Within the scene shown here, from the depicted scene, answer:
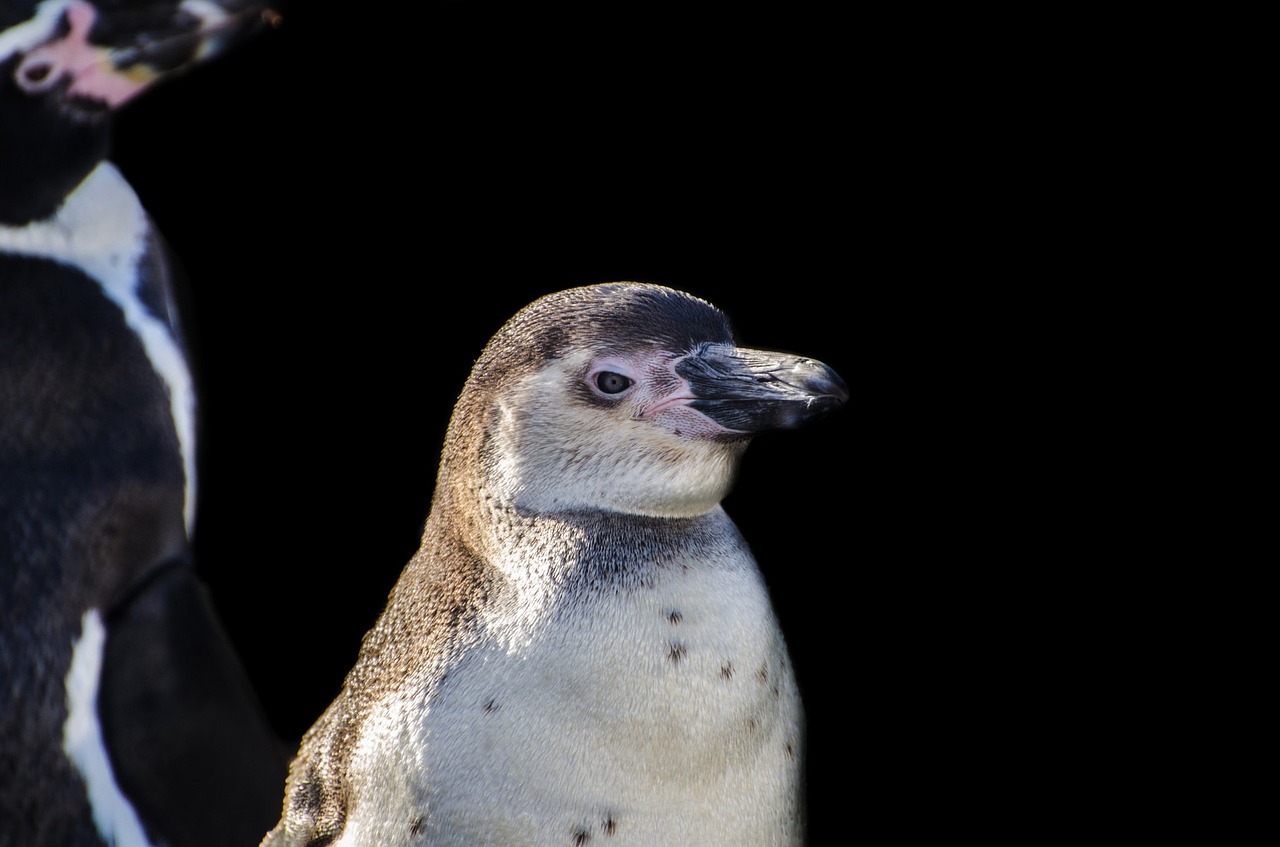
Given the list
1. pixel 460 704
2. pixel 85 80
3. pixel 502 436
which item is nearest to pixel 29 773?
pixel 460 704

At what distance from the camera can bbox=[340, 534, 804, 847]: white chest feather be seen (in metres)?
2.19

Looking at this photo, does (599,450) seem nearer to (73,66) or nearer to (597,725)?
(597,725)

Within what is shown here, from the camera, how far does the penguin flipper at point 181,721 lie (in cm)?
228

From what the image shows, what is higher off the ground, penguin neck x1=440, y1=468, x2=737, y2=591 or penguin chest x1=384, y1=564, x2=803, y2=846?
penguin neck x1=440, y1=468, x2=737, y2=591

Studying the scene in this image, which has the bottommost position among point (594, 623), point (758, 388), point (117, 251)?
point (594, 623)

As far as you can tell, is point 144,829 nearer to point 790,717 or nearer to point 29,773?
point 29,773

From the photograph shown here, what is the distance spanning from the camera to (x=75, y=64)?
2205 mm

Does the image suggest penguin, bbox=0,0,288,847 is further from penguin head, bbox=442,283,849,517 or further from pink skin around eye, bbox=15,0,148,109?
penguin head, bbox=442,283,849,517

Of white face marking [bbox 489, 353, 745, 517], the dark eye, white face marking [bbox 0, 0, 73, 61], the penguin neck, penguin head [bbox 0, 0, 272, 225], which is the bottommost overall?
the penguin neck

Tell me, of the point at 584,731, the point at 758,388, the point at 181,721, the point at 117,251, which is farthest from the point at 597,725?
the point at 117,251

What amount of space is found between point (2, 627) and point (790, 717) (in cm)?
116

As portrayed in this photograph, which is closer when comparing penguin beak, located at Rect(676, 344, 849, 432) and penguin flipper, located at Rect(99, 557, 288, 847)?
penguin beak, located at Rect(676, 344, 849, 432)

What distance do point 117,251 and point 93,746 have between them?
75 centimetres

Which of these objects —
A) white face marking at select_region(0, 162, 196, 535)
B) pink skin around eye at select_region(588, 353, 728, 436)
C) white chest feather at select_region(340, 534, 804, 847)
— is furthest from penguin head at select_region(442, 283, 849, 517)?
white face marking at select_region(0, 162, 196, 535)
